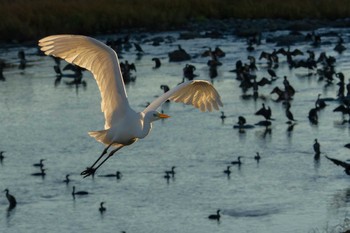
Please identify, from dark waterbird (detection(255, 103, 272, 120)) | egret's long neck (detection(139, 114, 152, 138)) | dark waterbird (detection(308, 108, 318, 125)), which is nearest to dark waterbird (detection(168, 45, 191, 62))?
dark waterbird (detection(255, 103, 272, 120))

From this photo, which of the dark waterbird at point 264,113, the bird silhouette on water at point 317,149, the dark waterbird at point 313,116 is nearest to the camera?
the bird silhouette on water at point 317,149

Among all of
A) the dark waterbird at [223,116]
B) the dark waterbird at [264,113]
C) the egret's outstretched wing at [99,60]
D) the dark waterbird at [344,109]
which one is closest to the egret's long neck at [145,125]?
the egret's outstretched wing at [99,60]

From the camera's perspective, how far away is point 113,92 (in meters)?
16.4

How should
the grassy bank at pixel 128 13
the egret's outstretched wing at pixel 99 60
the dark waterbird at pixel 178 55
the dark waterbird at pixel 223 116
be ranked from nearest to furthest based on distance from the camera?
the egret's outstretched wing at pixel 99 60 < the dark waterbird at pixel 223 116 < the dark waterbird at pixel 178 55 < the grassy bank at pixel 128 13

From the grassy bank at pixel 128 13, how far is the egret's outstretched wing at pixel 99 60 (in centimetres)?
3615

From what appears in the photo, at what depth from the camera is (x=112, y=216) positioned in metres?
25.9

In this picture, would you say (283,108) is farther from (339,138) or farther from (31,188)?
(31,188)

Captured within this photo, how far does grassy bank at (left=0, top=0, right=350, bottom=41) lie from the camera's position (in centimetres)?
5294

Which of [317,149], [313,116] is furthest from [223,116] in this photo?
[317,149]

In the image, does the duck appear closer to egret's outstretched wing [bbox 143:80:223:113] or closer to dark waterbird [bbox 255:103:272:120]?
dark waterbird [bbox 255:103:272:120]

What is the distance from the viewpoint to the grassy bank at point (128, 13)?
5294 centimetres

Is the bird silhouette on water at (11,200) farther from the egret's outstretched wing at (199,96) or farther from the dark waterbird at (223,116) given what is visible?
the dark waterbird at (223,116)

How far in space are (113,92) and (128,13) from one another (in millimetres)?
41163

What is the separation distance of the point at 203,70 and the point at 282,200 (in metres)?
19.7
